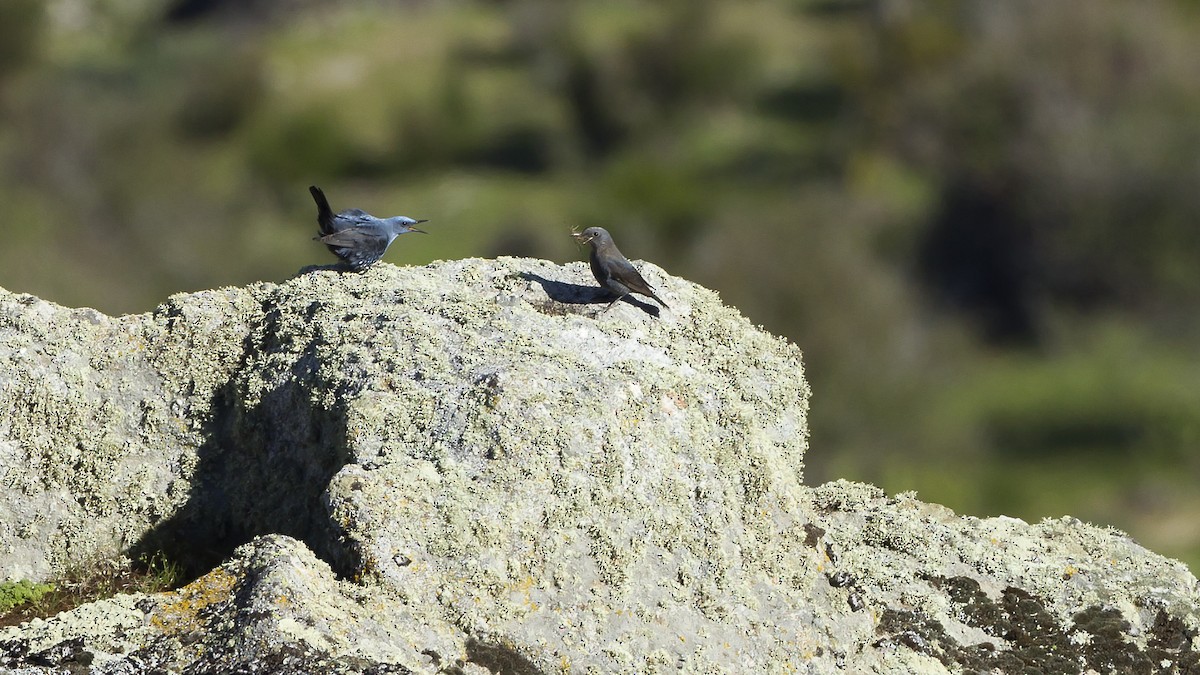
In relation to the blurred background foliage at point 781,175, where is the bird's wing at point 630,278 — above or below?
below

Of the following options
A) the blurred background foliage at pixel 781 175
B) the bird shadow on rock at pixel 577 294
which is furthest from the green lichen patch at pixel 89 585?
the blurred background foliage at pixel 781 175

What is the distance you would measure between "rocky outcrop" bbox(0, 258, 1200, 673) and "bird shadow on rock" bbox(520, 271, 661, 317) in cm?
3

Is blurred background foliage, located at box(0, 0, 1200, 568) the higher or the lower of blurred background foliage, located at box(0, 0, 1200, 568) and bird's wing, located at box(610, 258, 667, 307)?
the higher

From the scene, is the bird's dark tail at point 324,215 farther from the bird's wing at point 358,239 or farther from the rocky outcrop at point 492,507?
the rocky outcrop at point 492,507

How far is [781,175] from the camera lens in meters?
60.9

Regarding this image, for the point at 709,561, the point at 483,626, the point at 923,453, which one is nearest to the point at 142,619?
the point at 483,626

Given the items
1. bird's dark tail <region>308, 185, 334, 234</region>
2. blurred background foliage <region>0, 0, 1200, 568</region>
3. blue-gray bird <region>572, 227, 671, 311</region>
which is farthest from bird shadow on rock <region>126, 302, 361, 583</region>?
blurred background foliage <region>0, 0, 1200, 568</region>

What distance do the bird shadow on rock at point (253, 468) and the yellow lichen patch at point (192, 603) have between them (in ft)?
3.40

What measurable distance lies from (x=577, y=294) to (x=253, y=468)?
2.05 m

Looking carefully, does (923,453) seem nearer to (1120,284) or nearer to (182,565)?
(1120,284)

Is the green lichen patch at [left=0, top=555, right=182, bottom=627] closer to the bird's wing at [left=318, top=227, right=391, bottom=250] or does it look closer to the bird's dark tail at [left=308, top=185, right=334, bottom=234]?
the bird's wing at [left=318, top=227, right=391, bottom=250]

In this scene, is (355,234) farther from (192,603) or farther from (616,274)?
(192,603)

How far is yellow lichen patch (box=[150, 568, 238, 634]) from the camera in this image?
520 centimetres

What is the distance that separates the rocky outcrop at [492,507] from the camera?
5.57m
